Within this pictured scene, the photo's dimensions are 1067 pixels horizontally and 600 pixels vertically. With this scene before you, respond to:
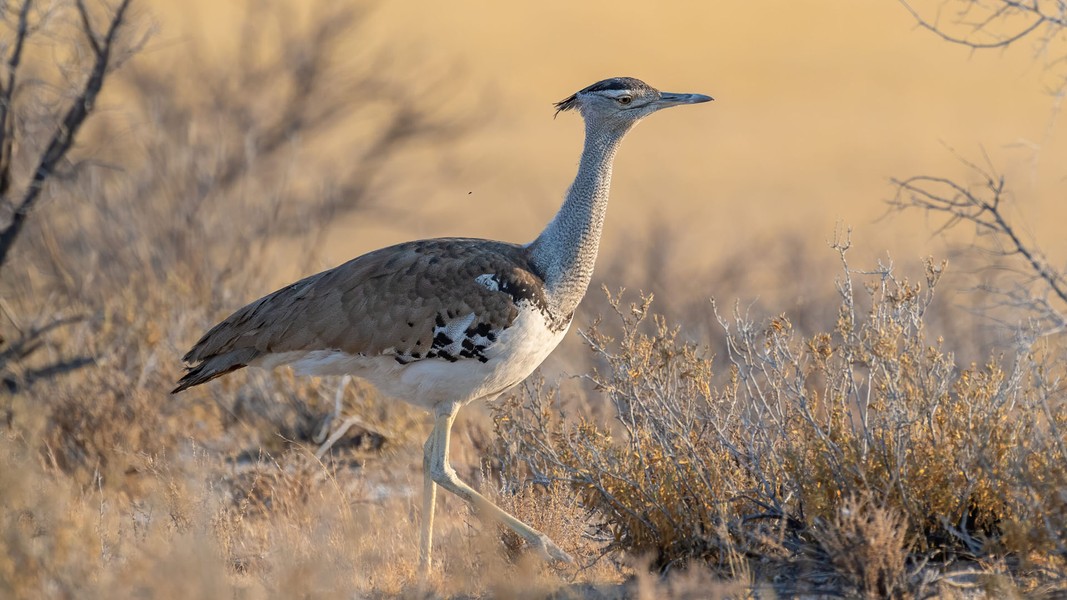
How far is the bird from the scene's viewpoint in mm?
4875

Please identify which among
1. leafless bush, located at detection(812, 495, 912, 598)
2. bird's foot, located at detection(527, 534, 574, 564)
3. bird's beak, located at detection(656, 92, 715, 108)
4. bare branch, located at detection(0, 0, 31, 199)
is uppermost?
bare branch, located at detection(0, 0, 31, 199)

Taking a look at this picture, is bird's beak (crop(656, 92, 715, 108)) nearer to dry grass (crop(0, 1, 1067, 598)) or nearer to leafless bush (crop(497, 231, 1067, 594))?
dry grass (crop(0, 1, 1067, 598))

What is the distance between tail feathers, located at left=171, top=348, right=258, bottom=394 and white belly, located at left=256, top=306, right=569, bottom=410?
6 cm

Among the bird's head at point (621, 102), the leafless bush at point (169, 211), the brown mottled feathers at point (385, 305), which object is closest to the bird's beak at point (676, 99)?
the bird's head at point (621, 102)

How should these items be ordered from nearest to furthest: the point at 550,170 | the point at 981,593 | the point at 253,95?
the point at 981,593, the point at 253,95, the point at 550,170

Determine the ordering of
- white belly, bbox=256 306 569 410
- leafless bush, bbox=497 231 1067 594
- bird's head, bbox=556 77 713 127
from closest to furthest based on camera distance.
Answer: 1. leafless bush, bbox=497 231 1067 594
2. white belly, bbox=256 306 569 410
3. bird's head, bbox=556 77 713 127

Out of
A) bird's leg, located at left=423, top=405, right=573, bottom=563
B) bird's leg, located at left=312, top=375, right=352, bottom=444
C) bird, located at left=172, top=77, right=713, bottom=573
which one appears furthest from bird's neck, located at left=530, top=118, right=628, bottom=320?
bird's leg, located at left=312, top=375, right=352, bottom=444

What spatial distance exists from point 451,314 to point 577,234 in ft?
1.81

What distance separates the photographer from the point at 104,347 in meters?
7.19

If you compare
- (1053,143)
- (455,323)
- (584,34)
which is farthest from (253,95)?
(584,34)

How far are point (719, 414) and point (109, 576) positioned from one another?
1.96 metres

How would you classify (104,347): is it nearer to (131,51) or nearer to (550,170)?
(131,51)

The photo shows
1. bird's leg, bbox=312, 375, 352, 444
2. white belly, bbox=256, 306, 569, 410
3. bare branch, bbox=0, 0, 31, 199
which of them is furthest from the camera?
bird's leg, bbox=312, 375, 352, 444

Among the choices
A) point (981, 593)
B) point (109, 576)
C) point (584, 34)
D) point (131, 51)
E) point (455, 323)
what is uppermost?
point (584, 34)
